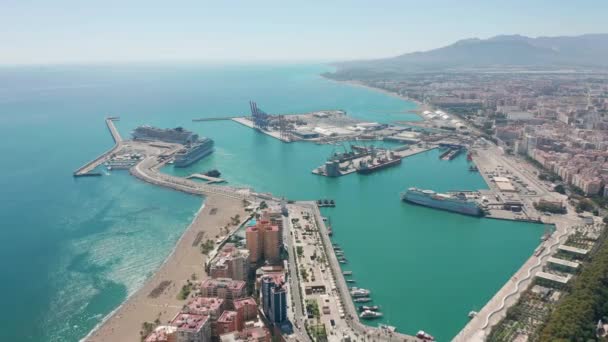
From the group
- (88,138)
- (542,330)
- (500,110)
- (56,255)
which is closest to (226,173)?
(56,255)

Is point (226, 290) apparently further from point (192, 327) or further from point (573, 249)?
point (573, 249)

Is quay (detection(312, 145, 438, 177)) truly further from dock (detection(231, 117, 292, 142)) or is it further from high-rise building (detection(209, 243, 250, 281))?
high-rise building (detection(209, 243, 250, 281))

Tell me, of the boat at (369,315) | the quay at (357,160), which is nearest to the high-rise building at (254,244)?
the boat at (369,315)

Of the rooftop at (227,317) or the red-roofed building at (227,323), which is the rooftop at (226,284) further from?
the red-roofed building at (227,323)

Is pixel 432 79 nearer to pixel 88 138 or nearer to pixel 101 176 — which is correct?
pixel 88 138

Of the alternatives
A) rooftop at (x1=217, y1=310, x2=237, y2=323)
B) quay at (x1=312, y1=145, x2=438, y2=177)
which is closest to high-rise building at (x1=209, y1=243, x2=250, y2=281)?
rooftop at (x1=217, y1=310, x2=237, y2=323)

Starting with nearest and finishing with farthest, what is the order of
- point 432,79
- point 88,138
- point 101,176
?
point 101,176
point 88,138
point 432,79

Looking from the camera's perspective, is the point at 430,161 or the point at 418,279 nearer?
the point at 418,279
